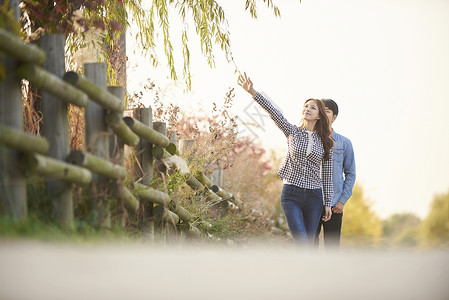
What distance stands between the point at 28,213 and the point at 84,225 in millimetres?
346

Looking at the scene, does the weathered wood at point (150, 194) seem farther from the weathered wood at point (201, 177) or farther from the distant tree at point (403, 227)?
the distant tree at point (403, 227)

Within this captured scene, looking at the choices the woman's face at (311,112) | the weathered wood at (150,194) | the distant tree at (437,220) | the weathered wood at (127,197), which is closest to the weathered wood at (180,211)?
the weathered wood at (150,194)

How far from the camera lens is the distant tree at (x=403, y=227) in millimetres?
10883

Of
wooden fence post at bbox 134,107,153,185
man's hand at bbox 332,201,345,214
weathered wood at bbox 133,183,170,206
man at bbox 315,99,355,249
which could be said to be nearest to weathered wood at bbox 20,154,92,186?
weathered wood at bbox 133,183,170,206

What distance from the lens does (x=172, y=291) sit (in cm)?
209

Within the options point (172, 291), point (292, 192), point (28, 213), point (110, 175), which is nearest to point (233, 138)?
point (292, 192)

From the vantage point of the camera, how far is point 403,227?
11391mm

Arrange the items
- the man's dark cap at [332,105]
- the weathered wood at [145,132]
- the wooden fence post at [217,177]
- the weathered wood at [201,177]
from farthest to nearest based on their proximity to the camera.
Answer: the wooden fence post at [217,177]
the weathered wood at [201,177]
the man's dark cap at [332,105]
the weathered wood at [145,132]

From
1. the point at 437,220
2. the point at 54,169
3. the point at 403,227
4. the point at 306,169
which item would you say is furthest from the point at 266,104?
the point at 437,220

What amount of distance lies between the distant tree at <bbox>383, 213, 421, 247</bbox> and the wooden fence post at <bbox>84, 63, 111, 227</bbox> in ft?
27.7

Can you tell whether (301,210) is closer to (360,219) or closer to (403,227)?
(360,219)

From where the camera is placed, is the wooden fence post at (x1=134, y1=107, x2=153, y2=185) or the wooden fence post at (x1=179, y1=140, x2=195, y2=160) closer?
the wooden fence post at (x1=134, y1=107, x2=153, y2=185)

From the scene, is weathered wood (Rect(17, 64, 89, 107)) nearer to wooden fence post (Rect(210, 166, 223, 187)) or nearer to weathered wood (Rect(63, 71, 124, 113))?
weathered wood (Rect(63, 71, 124, 113))

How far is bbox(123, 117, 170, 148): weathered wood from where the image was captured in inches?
150
